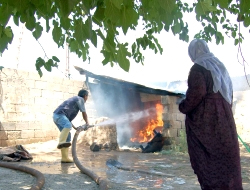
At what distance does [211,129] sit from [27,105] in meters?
8.46

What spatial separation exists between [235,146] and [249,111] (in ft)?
37.6

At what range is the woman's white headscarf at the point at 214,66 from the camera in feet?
10.2

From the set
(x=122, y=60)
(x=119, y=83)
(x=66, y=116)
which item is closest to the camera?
(x=122, y=60)

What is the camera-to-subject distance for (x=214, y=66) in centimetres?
320

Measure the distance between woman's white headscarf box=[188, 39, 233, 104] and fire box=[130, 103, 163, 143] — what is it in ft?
28.3

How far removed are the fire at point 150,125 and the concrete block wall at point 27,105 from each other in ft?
8.93

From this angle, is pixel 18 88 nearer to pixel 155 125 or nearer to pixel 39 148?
pixel 39 148

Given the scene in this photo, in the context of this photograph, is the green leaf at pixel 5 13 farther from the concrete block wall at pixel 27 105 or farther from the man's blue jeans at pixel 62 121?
the concrete block wall at pixel 27 105

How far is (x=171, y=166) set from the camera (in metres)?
6.54

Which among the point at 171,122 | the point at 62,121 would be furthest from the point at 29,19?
the point at 171,122

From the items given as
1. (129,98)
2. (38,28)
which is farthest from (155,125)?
(38,28)

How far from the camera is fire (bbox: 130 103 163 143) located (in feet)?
39.3

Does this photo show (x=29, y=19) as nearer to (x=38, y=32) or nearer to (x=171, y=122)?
(x=38, y=32)

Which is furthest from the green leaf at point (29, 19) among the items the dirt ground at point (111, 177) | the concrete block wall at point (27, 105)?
the concrete block wall at point (27, 105)
